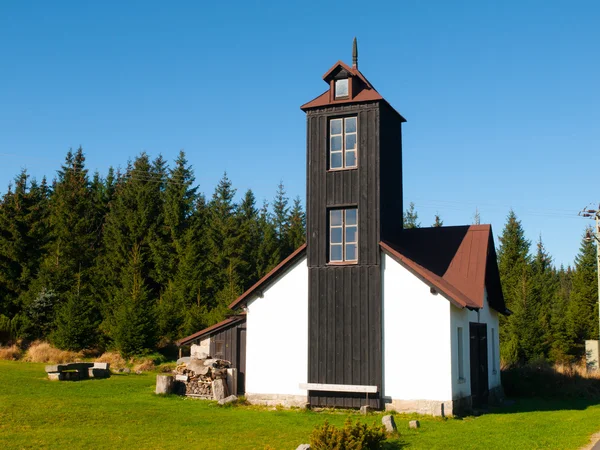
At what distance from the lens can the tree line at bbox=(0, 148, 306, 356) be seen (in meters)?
36.9

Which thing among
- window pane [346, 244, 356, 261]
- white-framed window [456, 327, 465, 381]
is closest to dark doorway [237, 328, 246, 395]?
window pane [346, 244, 356, 261]

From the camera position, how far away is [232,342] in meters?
22.5

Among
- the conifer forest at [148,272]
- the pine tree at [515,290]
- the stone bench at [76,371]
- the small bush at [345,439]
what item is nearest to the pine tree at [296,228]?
the conifer forest at [148,272]

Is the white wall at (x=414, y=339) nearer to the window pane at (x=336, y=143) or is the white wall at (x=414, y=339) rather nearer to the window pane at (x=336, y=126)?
the window pane at (x=336, y=143)

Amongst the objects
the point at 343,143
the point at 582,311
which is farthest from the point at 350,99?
the point at 582,311

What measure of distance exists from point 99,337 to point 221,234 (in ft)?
65.1

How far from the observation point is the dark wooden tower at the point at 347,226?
18578 mm

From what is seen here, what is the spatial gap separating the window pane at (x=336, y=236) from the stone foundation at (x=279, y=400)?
16.1ft

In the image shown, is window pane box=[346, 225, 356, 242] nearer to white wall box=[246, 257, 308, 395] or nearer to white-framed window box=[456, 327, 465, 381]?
white wall box=[246, 257, 308, 395]

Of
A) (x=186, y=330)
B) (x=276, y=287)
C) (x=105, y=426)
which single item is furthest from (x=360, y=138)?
(x=186, y=330)

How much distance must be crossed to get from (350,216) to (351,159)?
5.94ft

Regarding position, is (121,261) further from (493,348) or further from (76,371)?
(493,348)

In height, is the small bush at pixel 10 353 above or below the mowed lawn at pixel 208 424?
above

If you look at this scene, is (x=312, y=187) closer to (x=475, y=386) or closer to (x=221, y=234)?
(x=475, y=386)
